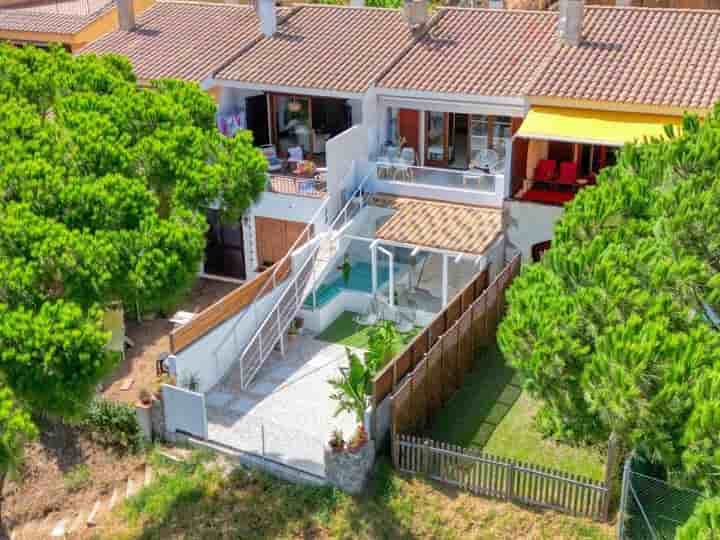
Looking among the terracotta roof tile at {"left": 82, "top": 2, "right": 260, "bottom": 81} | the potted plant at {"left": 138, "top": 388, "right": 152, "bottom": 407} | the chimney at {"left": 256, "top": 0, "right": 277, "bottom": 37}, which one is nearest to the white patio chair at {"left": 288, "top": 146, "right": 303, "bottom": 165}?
the terracotta roof tile at {"left": 82, "top": 2, "right": 260, "bottom": 81}

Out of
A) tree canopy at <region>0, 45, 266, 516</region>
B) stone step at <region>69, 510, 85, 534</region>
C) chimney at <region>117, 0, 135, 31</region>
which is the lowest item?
stone step at <region>69, 510, 85, 534</region>

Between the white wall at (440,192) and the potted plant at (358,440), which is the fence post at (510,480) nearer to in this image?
the potted plant at (358,440)

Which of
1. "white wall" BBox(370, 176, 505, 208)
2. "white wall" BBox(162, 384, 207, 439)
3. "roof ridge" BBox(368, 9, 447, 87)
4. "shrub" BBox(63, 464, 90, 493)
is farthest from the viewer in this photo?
"roof ridge" BBox(368, 9, 447, 87)

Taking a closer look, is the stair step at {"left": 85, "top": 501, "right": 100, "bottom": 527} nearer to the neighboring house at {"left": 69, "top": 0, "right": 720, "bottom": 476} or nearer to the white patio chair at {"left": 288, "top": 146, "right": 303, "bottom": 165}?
the neighboring house at {"left": 69, "top": 0, "right": 720, "bottom": 476}

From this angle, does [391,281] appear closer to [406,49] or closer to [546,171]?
[546,171]

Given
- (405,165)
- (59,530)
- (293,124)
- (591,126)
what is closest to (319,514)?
(59,530)

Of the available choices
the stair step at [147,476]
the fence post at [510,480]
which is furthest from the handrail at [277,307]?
the fence post at [510,480]
